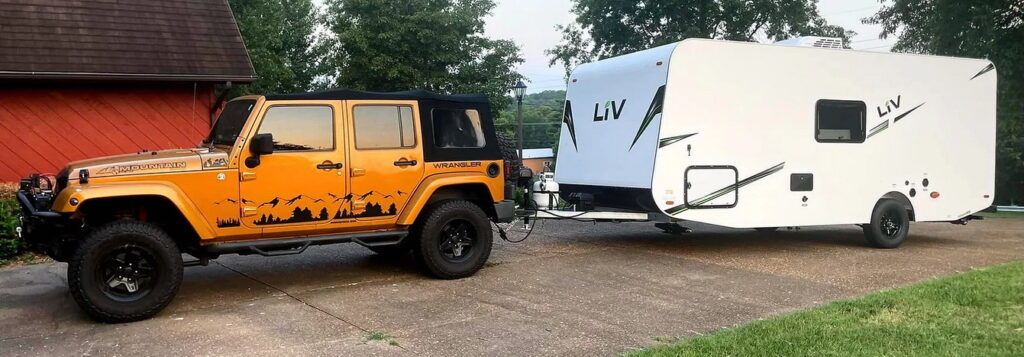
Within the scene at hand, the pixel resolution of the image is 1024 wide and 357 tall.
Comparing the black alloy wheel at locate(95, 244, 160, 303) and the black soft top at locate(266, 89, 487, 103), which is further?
the black soft top at locate(266, 89, 487, 103)

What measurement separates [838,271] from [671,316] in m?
3.23

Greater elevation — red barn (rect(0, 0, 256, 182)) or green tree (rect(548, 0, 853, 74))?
green tree (rect(548, 0, 853, 74))

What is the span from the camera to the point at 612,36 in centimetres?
3219

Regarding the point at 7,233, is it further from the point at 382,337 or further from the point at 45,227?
the point at 382,337

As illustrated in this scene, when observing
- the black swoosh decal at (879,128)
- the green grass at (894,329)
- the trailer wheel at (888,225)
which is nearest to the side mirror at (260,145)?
the green grass at (894,329)

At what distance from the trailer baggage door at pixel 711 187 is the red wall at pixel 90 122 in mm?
7503

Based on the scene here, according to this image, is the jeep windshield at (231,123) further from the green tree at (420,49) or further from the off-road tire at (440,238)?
the green tree at (420,49)

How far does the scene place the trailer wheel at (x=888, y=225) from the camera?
10227 millimetres

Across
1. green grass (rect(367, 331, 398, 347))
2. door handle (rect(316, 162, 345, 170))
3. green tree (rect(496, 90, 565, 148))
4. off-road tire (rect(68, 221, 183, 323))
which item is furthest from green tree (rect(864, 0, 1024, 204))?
green tree (rect(496, 90, 565, 148))

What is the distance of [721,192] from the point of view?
934cm

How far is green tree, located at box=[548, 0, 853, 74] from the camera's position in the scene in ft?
98.6

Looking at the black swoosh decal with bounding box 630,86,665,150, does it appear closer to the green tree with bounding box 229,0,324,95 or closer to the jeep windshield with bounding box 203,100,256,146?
the jeep windshield with bounding box 203,100,256,146

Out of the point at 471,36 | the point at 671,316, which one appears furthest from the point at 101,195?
the point at 471,36

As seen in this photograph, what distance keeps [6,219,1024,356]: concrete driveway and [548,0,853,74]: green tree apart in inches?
809
